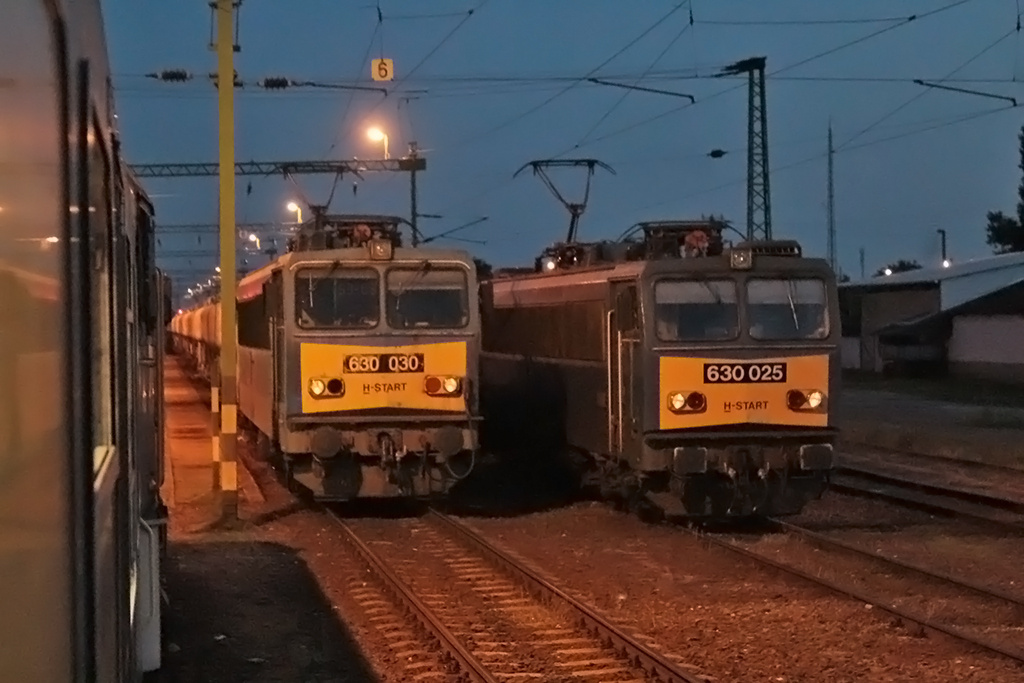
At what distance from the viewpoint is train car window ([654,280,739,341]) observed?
40.3 feet

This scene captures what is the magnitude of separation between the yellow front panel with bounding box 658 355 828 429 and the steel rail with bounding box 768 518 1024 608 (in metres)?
1.06

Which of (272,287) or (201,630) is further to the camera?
(272,287)

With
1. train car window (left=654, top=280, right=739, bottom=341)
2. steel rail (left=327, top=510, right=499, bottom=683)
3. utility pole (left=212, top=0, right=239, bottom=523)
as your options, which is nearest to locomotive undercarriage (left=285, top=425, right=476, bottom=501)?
utility pole (left=212, top=0, right=239, bottom=523)

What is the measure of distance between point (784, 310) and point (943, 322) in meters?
29.1

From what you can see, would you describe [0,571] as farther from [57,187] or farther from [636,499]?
[636,499]

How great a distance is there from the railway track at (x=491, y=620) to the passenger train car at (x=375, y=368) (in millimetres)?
1047

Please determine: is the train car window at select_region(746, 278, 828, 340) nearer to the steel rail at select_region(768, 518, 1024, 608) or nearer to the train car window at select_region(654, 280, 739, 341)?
the train car window at select_region(654, 280, 739, 341)

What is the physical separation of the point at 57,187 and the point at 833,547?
10.3m

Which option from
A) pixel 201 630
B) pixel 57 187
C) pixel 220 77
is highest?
pixel 220 77

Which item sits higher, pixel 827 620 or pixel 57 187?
pixel 57 187

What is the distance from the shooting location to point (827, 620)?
9055 millimetres

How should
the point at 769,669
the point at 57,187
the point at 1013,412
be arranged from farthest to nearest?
the point at 1013,412, the point at 769,669, the point at 57,187

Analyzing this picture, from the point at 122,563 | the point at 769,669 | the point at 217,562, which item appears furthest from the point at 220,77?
the point at 122,563

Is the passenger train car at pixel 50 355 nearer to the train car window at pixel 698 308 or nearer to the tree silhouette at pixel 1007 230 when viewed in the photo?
the train car window at pixel 698 308
